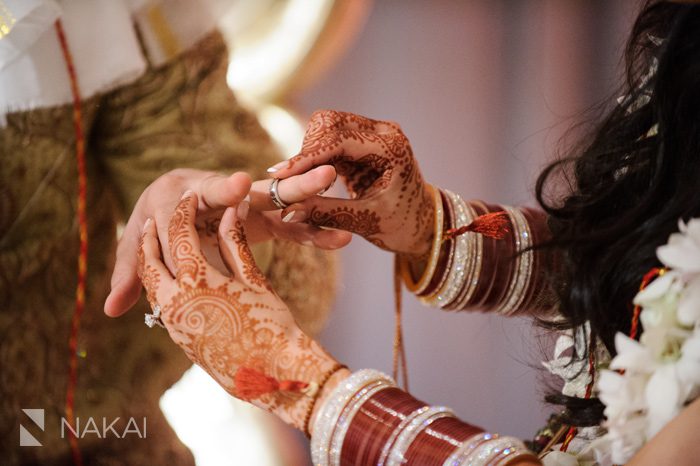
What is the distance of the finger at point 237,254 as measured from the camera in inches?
19.7

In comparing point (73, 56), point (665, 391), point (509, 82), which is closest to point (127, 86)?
point (73, 56)

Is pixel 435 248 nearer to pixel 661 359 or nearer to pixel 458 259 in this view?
pixel 458 259

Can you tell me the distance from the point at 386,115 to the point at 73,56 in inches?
19.0

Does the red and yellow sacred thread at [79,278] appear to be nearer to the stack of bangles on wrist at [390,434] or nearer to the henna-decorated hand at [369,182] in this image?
the henna-decorated hand at [369,182]

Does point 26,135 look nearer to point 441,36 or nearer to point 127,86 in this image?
point 127,86

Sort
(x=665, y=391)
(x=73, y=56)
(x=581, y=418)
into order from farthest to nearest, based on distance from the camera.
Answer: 1. (x=73, y=56)
2. (x=581, y=418)
3. (x=665, y=391)

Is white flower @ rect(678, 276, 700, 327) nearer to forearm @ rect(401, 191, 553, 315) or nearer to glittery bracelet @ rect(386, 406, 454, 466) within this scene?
glittery bracelet @ rect(386, 406, 454, 466)

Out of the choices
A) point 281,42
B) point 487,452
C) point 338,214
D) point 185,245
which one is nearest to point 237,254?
point 185,245

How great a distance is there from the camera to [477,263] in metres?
0.72

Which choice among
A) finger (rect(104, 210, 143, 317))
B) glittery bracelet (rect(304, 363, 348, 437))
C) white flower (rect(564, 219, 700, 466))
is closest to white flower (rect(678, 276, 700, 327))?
white flower (rect(564, 219, 700, 466))

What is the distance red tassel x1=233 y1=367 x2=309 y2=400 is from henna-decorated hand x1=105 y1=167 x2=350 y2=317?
12 cm

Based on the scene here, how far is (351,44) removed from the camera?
101cm

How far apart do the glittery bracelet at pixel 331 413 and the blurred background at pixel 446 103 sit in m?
0.52

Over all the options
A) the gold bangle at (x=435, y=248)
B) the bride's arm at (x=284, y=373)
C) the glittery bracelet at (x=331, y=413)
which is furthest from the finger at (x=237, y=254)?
the gold bangle at (x=435, y=248)
